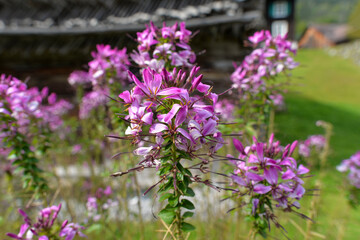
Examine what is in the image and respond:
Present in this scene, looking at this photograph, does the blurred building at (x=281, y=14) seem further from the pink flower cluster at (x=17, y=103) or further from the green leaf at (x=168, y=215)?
the green leaf at (x=168, y=215)

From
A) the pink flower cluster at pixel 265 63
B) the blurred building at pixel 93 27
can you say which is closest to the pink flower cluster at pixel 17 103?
the pink flower cluster at pixel 265 63

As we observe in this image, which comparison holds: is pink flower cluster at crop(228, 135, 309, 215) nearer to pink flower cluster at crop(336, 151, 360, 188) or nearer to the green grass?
pink flower cluster at crop(336, 151, 360, 188)

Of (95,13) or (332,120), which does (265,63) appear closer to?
(95,13)

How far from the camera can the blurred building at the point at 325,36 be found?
1609 inches

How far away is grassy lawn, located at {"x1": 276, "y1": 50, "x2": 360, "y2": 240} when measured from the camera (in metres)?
3.42

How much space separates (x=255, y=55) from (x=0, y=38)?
4.56m

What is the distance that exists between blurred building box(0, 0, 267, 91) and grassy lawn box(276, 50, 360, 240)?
1.19 m

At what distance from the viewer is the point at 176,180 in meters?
0.82

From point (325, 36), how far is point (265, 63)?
47942mm

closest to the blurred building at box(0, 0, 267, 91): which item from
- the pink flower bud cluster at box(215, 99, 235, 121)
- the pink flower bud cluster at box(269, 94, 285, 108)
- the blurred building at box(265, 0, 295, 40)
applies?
the pink flower bud cluster at box(215, 99, 235, 121)

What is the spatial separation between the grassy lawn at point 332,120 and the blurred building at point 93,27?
1191 millimetres

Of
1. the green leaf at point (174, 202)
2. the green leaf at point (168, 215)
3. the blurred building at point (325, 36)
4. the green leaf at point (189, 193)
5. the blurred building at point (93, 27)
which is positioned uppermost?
the blurred building at point (325, 36)

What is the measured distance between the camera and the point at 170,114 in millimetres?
687

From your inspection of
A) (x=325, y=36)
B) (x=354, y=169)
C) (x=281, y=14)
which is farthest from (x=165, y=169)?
(x=325, y=36)
